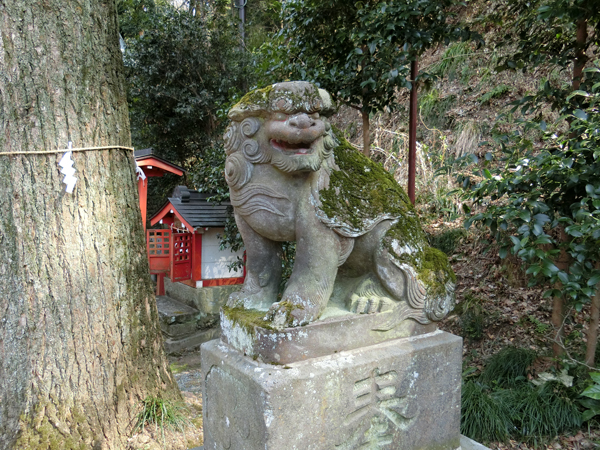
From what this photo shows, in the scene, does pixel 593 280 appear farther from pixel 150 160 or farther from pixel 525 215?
pixel 150 160

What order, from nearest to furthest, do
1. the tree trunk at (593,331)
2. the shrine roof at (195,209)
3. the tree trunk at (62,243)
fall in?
1. the tree trunk at (62,243)
2. the tree trunk at (593,331)
3. the shrine roof at (195,209)

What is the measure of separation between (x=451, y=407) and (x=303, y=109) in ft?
5.09

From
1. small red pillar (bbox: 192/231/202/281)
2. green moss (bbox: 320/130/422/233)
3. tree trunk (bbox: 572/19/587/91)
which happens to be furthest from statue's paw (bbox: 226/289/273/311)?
small red pillar (bbox: 192/231/202/281)

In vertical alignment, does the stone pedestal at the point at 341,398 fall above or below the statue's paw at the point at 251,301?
below

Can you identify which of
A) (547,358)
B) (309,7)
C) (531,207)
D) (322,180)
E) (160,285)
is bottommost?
(160,285)

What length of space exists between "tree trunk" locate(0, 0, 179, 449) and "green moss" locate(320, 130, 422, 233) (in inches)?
65.6

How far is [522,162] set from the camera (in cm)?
249

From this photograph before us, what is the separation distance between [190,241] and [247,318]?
471 centimetres

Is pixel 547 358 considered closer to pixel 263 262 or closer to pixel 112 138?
pixel 263 262

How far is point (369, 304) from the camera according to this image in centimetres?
181

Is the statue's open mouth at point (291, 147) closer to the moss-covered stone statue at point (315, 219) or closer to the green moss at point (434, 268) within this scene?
the moss-covered stone statue at point (315, 219)

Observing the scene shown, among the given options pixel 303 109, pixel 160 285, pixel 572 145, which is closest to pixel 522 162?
pixel 572 145

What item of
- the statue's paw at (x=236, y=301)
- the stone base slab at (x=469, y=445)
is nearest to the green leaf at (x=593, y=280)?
the stone base slab at (x=469, y=445)

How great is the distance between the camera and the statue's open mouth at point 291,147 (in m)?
1.62
